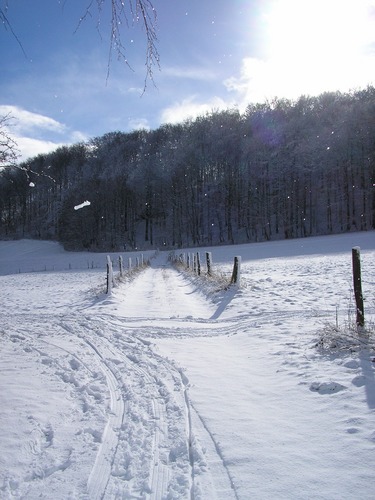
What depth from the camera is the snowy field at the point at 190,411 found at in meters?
2.37

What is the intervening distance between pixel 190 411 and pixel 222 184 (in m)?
51.9

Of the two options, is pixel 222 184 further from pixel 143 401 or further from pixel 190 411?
pixel 190 411

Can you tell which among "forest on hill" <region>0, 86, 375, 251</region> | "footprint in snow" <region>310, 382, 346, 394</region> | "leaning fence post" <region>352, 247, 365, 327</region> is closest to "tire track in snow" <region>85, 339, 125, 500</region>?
"footprint in snow" <region>310, 382, 346, 394</region>

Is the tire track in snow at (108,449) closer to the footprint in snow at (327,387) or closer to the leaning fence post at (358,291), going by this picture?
the footprint in snow at (327,387)

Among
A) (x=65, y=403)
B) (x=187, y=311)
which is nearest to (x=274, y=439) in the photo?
(x=65, y=403)

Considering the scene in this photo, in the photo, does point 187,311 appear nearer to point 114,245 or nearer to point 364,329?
point 364,329

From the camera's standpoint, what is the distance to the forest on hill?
146 feet

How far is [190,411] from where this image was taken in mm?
3396

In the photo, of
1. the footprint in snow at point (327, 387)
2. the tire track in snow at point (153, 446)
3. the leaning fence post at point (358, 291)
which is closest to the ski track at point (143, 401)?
the tire track in snow at point (153, 446)

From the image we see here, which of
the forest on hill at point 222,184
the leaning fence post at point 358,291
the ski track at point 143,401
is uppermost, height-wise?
the forest on hill at point 222,184

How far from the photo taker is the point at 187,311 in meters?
8.76

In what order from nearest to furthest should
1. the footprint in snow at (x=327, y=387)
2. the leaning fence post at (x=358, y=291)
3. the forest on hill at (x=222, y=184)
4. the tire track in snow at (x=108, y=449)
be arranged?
the tire track in snow at (x=108, y=449) → the footprint in snow at (x=327, y=387) → the leaning fence post at (x=358, y=291) → the forest on hill at (x=222, y=184)

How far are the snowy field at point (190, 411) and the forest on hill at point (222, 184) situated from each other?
1586 inches

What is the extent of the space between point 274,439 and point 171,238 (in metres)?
52.4
